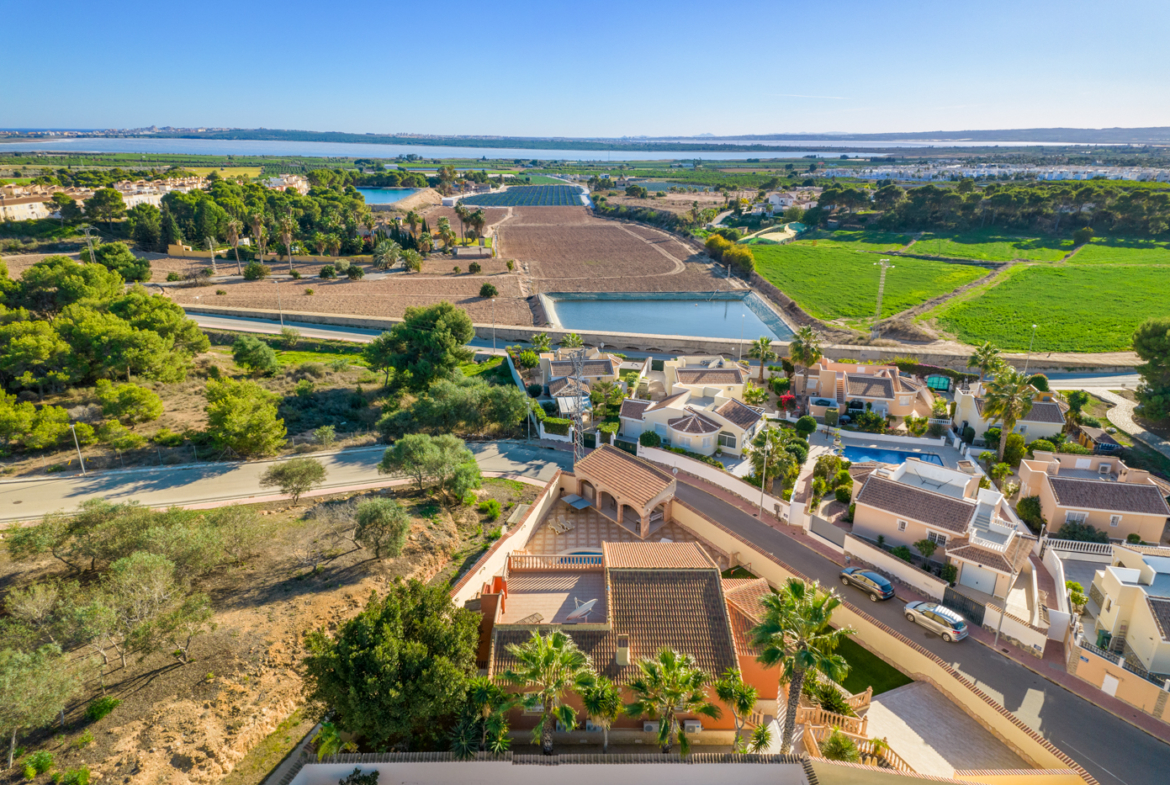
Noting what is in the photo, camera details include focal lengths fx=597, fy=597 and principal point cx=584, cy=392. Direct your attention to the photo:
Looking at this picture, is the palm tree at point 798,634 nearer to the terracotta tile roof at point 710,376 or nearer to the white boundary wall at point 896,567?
the white boundary wall at point 896,567

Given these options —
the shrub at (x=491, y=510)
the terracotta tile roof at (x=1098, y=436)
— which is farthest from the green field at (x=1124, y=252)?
the shrub at (x=491, y=510)

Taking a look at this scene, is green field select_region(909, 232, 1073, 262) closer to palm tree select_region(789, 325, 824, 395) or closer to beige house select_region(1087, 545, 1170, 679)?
palm tree select_region(789, 325, 824, 395)

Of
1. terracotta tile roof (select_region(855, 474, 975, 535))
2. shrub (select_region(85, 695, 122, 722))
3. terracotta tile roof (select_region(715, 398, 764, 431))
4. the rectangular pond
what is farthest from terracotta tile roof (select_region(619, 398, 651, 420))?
the rectangular pond

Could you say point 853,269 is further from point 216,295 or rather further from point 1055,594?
point 216,295

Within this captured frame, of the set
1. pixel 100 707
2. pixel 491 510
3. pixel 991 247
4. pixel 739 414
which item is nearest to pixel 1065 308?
pixel 991 247

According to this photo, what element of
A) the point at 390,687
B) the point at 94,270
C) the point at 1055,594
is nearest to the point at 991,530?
the point at 1055,594
